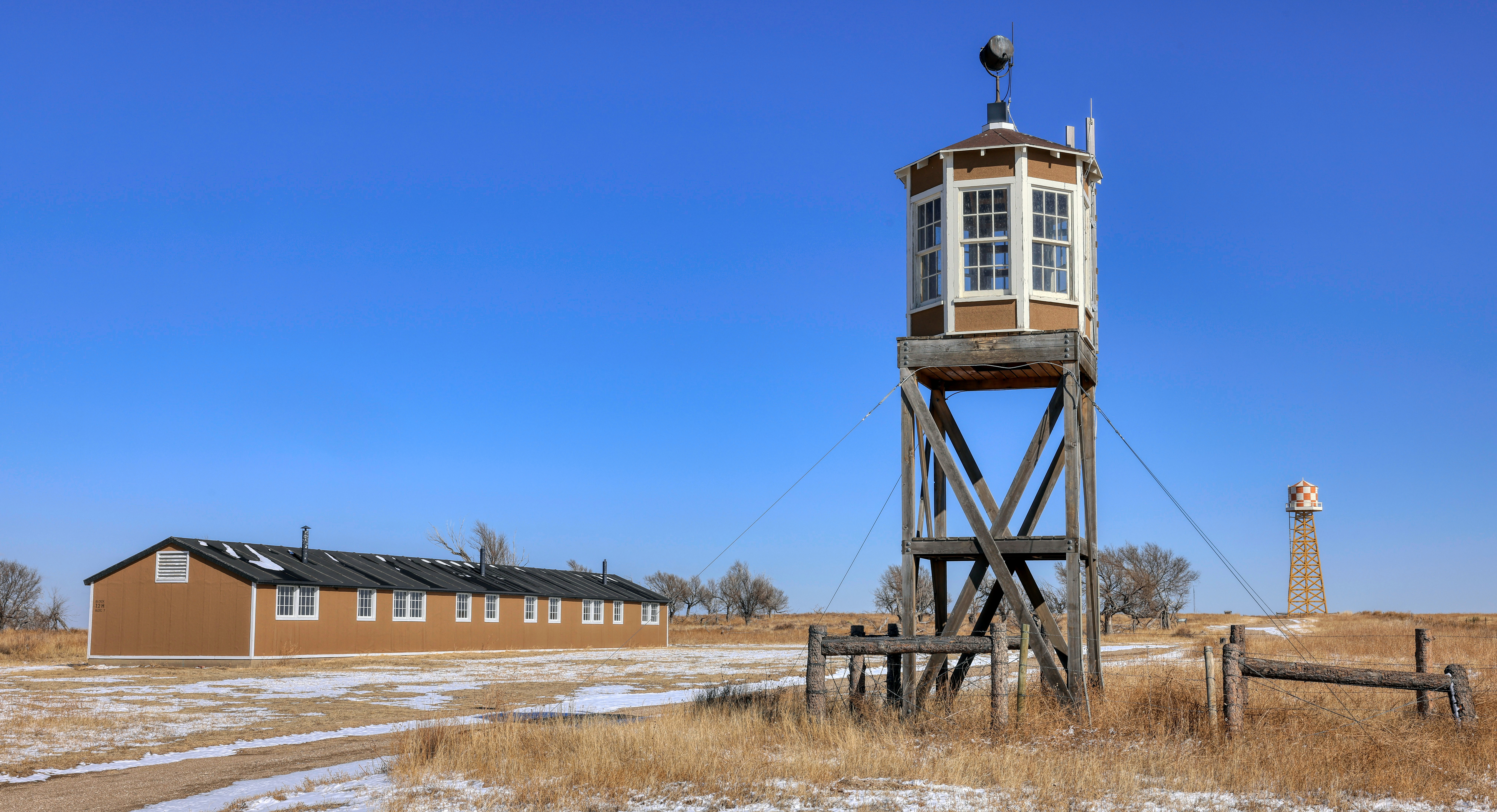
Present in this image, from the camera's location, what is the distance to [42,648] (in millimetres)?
43000

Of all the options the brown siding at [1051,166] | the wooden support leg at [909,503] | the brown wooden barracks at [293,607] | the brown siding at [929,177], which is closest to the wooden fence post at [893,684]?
the wooden support leg at [909,503]

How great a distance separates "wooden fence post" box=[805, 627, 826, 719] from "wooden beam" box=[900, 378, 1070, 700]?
7.54ft

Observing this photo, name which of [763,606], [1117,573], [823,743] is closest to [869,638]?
[823,743]

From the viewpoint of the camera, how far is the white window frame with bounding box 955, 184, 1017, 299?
1443 centimetres

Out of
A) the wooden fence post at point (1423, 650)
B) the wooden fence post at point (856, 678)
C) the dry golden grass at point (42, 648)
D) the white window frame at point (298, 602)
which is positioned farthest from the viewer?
the dry golden grass at point (42, 648)

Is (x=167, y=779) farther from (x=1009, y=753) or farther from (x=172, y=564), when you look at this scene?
(x=172, y=564)

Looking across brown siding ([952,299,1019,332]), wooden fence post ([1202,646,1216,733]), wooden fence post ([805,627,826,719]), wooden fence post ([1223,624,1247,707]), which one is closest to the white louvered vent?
wooden fence post ([805,627,826,719])

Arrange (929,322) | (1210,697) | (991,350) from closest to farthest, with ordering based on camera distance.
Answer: (1210,697), (991,350), (929,322)

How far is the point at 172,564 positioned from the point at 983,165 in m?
32.7

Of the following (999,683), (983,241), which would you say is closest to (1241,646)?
(999,683)

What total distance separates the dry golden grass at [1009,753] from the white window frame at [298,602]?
2677cm

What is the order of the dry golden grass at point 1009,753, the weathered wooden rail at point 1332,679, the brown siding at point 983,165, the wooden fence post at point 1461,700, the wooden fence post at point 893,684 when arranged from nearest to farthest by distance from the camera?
the dry golden grass at point 1009,753, the weathered wooden rail at point 1332,679, the wooden fence post at point 1461,700, the wooden fence post at point 893,684, the brown siding at point 983,165

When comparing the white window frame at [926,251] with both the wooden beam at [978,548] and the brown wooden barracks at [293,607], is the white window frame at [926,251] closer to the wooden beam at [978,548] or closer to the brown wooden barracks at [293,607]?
the wooden beam at [978,548]

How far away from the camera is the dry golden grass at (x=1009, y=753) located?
9.48m
